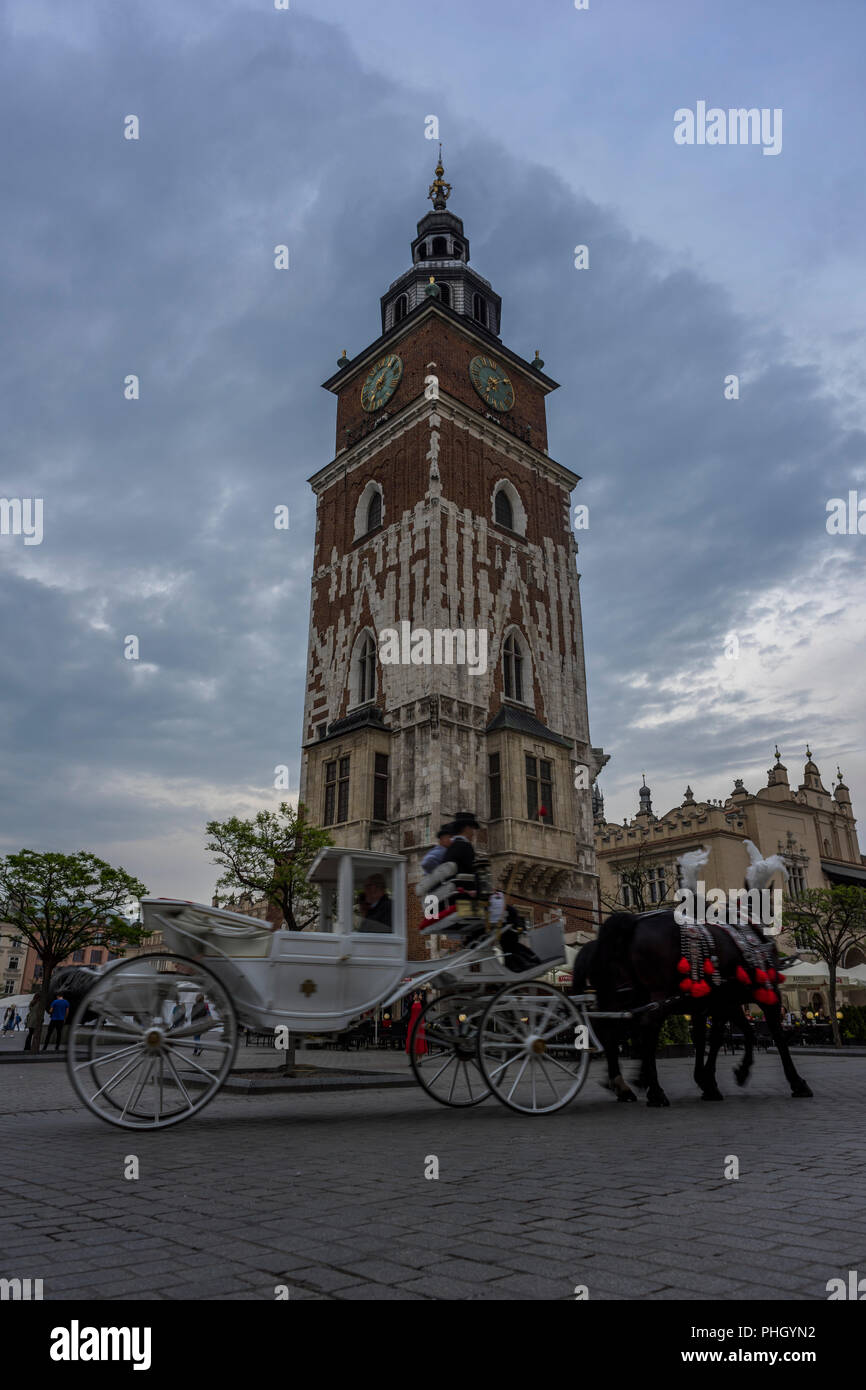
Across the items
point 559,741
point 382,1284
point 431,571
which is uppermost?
point 431,571

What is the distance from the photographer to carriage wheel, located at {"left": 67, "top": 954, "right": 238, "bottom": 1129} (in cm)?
586

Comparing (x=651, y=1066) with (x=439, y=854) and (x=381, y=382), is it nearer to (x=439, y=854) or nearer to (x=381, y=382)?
(x=439, y=854)

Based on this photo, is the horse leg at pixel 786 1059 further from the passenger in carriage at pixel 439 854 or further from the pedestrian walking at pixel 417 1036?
the passenger in carriage at pixel 439 854

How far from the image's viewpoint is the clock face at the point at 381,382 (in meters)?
35.6

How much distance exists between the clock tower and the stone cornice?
84 millimetres

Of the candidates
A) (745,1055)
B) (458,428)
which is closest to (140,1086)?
(745,1055)

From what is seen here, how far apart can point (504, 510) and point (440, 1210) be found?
1293 inches

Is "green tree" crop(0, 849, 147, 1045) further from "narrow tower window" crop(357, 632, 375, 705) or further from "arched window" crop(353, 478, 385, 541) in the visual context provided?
"arched window" crop(353, 478, 385, 541)

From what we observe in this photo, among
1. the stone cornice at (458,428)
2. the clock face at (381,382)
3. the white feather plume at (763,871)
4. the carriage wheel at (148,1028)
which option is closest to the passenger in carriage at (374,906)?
the carriage wheel at (148,1028)

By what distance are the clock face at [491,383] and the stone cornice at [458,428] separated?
6.04 feet
